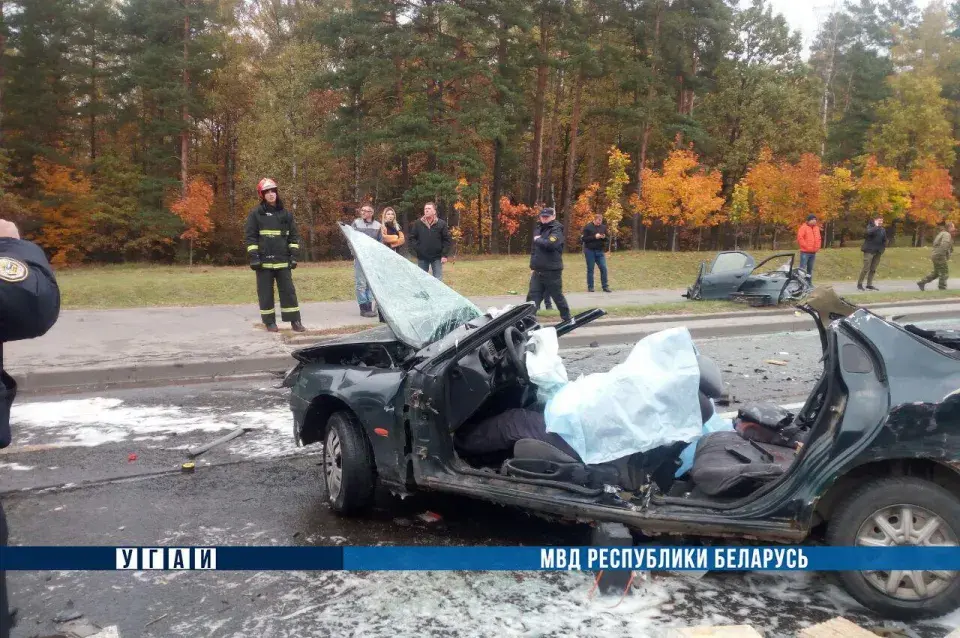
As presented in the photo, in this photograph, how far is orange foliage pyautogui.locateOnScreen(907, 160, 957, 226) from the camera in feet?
118

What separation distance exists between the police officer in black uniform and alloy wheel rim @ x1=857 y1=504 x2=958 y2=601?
10.1ft

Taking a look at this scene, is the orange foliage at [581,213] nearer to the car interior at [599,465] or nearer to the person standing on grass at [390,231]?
the person standing on grass at [390,231]

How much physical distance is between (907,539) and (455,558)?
1914mm

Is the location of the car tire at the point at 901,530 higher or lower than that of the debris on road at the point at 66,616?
higher

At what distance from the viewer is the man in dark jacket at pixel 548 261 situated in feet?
36.1

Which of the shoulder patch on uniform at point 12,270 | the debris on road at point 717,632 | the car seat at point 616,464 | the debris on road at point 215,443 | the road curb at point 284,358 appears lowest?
the debris on road at point 215,443

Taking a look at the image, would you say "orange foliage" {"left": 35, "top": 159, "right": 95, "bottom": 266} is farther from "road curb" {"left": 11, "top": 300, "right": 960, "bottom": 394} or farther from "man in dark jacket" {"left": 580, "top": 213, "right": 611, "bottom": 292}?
"road curb" {"left": 11, "top": 300, "right": 960, "bottom": 394}

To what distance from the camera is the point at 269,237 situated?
32.5ft

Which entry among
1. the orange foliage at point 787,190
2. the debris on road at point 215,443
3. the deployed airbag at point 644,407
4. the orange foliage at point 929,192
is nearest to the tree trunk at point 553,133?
the orange foliage at point 787,190

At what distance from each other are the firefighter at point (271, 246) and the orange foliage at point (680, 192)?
22.3 m

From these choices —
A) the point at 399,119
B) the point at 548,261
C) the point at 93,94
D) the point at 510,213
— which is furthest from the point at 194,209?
the point at 548,261

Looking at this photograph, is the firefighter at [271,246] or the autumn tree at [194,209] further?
the autumn tree at [194,209]

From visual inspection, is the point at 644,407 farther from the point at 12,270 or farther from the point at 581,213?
the point at 581,213

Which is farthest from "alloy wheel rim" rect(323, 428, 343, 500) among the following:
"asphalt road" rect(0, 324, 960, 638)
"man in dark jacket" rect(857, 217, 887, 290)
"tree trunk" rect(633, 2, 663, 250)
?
"tree trunk" rect(633, 2, 663, 250)
